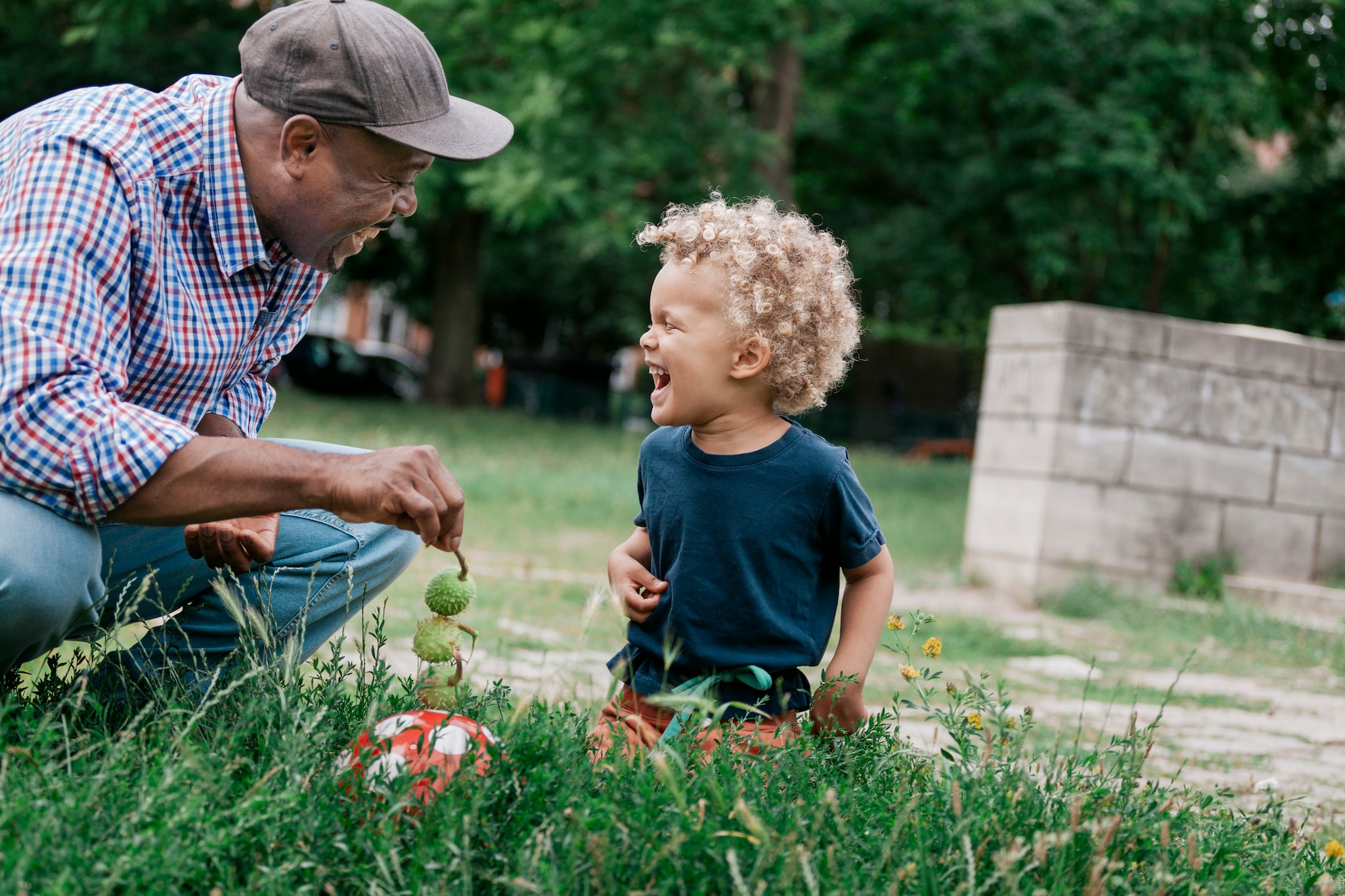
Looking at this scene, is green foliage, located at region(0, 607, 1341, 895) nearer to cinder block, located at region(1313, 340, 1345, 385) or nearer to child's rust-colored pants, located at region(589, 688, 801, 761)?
child's rust-colored pants, located at region(589, 688, 801, 761)

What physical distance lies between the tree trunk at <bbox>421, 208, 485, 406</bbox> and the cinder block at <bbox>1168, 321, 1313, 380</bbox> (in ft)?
53.6

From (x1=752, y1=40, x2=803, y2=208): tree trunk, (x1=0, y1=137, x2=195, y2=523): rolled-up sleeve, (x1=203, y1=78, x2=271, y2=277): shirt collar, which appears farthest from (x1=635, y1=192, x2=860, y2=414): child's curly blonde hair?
(x1=752, y1=40, x2=803, y2=208): tree trunk

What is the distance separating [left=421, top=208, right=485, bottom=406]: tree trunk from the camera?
2278cm

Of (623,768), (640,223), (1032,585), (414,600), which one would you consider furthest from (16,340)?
(640,223)

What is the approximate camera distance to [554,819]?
2021 millimetres

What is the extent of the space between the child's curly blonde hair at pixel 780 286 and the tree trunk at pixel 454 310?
66.2 feet

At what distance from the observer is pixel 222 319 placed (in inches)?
106

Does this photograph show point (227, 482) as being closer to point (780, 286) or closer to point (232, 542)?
point (232, 542)

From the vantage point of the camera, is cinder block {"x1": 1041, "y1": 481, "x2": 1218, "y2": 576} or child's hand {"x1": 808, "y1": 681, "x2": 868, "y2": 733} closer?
child's hand {"x1": 808, "y1": 681, "x2": 868, "y2": 733}

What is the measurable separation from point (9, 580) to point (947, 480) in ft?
47.8

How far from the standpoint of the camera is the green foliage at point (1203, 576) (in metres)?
7.93

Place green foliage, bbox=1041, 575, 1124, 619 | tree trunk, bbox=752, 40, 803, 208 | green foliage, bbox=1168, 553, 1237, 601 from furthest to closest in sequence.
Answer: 1. tree trunk, bbox=752, 40, 803, 208
2. green foliage, bbox=1168, 553, 1237, 601
3. green foliage, bbox=1041, 575, 1124, 619

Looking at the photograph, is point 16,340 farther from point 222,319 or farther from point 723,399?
point 723,399

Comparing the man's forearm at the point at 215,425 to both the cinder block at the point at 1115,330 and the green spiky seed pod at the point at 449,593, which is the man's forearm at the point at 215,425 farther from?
the cinder block at the point at 1115,330
